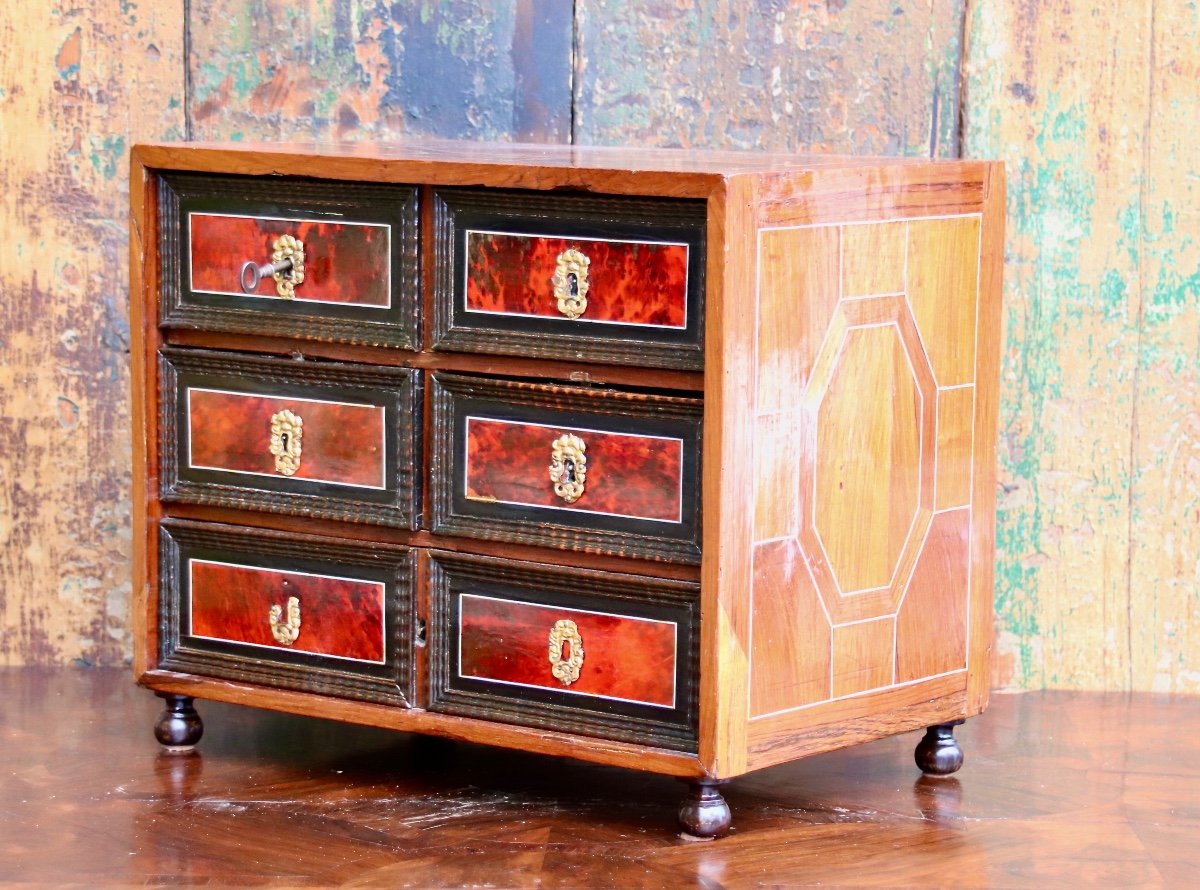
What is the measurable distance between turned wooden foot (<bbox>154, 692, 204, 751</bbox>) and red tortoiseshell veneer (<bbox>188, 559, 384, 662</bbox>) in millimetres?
138

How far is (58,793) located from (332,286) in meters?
0.81

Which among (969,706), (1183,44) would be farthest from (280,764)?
(1183,44)

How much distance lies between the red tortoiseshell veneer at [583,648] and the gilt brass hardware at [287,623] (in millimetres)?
266

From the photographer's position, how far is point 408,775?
2.77m

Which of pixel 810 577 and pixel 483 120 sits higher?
pixel 483 120

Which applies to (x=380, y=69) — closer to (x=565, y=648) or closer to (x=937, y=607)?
(x=565, y=648)

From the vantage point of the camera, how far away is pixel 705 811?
2463 mm

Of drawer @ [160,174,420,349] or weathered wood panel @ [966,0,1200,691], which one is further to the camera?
weathered wood panel @ [966,0,1200,691]

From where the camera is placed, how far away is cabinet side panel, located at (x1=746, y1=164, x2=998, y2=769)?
2408 mm

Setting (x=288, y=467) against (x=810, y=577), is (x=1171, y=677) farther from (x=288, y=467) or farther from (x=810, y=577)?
(x=288, y=467)

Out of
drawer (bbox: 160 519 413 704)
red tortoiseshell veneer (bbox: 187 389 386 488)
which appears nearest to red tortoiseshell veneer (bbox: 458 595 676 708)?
drawer (bbox: 160 519 413 704)

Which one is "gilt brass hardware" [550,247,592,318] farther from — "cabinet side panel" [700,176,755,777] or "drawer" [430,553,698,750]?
"drawer" [430,553,698,750]

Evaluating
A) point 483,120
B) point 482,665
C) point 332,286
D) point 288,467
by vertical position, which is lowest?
point 482,665

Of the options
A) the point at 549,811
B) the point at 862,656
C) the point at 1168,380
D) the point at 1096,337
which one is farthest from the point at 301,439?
the point at 1168,380
